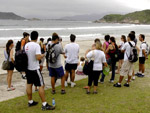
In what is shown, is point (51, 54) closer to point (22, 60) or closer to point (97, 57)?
point (22, 60)

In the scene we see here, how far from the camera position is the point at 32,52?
4.42 metres

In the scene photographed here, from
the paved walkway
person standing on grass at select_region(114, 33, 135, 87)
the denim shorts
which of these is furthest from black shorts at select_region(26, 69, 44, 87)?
person standing on grass at select_region(114, 33, 135, 87)

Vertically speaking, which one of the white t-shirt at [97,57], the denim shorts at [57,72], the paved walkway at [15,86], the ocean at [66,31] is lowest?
the paved walkway at [15,86]

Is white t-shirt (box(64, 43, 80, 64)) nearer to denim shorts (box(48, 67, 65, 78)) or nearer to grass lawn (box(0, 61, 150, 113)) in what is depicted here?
denim shorts (box(48, 67, 65, 78))

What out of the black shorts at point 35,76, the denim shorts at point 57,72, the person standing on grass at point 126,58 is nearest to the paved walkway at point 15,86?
the denim shorts at point 57,72

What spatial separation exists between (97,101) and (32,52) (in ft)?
7.21

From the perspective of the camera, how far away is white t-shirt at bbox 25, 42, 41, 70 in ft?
14.4

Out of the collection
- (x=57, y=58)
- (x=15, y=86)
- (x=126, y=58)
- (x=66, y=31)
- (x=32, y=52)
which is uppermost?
(x=66, y=31)

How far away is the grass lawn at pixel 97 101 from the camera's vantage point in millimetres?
4570

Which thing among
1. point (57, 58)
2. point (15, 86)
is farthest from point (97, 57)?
point (15, 86)

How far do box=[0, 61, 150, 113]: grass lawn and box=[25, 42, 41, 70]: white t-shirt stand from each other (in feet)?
3.59

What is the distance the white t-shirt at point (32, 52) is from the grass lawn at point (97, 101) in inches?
43.0

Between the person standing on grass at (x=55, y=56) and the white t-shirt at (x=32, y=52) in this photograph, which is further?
the person standing on grass at (x=55, y=56)

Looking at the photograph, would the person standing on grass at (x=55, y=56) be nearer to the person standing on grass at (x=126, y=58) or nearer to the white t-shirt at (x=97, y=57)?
the white t-shirt at (x=97, y=57)
